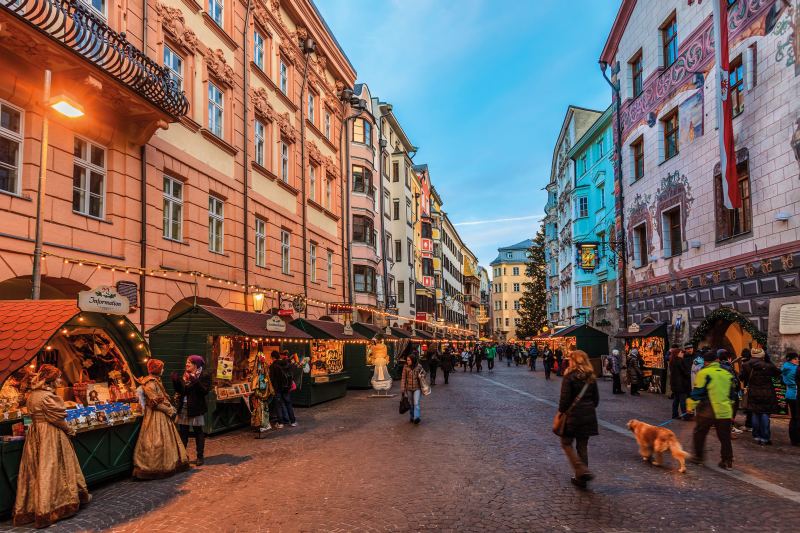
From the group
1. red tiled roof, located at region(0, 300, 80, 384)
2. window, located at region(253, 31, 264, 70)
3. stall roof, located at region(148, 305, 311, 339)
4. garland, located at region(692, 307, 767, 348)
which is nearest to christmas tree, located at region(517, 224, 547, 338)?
garland, located at region(692, 307, 767, 348)

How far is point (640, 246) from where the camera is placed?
26.3m

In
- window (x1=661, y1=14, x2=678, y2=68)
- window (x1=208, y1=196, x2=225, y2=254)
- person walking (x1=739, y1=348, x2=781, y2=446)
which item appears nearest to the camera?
person walking (x1=739, y1=348, x2=781, y2=446)

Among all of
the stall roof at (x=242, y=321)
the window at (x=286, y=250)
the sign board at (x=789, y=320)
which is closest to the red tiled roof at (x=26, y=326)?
the stall roof at (x=242, y=321)

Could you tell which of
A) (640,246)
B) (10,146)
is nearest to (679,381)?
(640,246)

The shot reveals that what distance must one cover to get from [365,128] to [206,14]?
19.4m

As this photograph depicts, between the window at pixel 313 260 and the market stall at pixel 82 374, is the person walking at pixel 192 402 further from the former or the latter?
the window at pixel 313 260

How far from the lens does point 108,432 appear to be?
9.09 metres

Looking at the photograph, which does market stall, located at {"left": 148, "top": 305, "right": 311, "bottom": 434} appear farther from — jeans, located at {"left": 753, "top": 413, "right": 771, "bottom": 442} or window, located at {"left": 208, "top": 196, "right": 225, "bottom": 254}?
jeans, located at {"left": 753, "top": 413, "right": 771, "bottom": 442}

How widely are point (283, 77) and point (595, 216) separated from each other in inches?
938

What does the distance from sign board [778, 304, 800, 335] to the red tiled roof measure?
15282mm

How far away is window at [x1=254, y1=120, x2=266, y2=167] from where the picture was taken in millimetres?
22984

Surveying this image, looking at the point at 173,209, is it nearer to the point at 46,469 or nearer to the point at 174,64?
the point at 174,64

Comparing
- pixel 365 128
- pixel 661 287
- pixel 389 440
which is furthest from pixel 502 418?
pixel 365 128

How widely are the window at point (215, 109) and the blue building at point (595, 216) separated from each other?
20.0 metres
